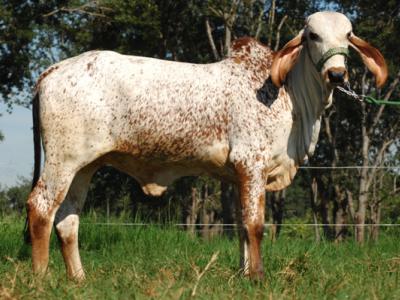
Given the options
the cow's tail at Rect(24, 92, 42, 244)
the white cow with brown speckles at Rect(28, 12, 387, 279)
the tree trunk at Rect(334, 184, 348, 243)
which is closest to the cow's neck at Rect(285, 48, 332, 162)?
the white cow with brown speckles at Rect(28, 12, 387, 279)

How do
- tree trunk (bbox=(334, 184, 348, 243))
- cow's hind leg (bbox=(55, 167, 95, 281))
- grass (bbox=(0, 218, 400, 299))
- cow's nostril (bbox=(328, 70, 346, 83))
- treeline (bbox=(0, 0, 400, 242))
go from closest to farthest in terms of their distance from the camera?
grass (bbox=(0, 218, 400, 299)) → cow's nostril (bbox=(328, 70, 346, 83)) → cow's hind leg (bbox=(55, 167, 95, 281)) → treeline (bbox=(0, 0, 400, 242)) → tree trunk (bbox=(334, 184, 348, 243))

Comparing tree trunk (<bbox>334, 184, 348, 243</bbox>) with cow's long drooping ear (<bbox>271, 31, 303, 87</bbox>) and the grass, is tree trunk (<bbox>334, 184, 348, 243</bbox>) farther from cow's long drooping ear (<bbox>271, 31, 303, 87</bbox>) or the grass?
cow's long drooping ear (<bbox>271, 31, 303, 87</bbox>)

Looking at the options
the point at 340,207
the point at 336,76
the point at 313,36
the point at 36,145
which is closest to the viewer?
the point at 336,76

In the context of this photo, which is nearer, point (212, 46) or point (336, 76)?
point (336, 76)

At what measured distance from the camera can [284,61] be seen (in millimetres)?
5574

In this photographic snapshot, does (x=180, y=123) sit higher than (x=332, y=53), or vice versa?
(x=332, y=53)

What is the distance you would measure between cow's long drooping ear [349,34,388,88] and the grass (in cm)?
140

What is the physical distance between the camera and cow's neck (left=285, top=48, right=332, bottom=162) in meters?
5.66

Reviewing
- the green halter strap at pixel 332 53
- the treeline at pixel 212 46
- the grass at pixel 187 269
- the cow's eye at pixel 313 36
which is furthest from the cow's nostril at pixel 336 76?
the treeline at pixel 212 46

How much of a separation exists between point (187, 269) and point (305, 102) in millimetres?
1552

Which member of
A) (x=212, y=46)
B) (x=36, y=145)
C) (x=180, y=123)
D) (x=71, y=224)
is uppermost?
(x=212, y=46)

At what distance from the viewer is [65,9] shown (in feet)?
57.2

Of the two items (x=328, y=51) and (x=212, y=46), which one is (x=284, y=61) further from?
(x=212, y=46)

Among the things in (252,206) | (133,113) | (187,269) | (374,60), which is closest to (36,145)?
(133,113)
